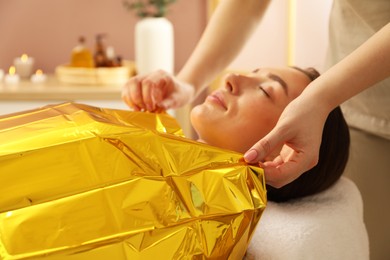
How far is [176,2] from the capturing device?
3453 millimetres

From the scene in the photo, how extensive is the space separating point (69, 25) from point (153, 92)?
2.17 meters

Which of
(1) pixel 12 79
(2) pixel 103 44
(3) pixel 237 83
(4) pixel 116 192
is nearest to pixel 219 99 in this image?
(3) pixel 237 83

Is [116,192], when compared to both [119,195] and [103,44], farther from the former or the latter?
[103,44]

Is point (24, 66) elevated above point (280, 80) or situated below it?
below

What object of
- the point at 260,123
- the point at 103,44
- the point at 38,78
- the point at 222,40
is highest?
the point at 222,40

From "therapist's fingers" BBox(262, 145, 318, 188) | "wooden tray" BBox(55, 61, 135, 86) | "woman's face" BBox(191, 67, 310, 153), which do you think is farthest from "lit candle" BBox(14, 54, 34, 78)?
"therapist's fingers" BBox(262, 145, 318, 188)

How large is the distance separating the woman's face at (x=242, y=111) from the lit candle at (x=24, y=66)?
2168 millimetres

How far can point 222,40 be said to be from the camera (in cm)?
171

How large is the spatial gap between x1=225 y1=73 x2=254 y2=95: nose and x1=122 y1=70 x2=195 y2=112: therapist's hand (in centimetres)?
16

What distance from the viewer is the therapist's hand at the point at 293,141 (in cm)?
106

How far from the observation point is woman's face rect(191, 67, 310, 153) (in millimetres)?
1395

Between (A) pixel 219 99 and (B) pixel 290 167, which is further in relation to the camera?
(A) pixel 219 99

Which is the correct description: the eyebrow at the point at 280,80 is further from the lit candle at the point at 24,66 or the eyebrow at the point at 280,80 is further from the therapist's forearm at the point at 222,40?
the lit candle at the point at 24,66

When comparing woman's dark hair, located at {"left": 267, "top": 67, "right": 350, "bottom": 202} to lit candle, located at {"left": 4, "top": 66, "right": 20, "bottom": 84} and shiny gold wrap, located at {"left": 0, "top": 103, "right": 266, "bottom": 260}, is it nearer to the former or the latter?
shiny gold wrap, located at {"left": 0, "top": 103, "right": 266, "bottom": 260}
